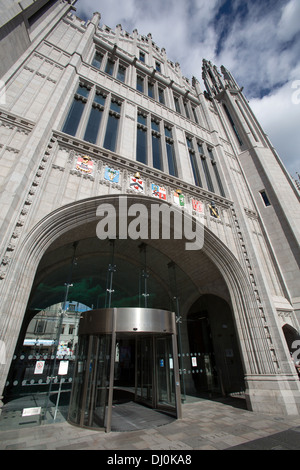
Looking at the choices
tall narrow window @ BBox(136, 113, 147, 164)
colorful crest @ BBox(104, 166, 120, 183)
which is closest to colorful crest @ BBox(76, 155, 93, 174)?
colorful crest @ BBox(104, 166, 120, 183)

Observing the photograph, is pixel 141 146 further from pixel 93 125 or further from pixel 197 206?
pixel 197 206

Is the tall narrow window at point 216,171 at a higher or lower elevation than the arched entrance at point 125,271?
higher

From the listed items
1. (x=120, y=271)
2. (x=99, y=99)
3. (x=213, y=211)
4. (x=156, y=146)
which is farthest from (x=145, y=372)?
(x=99, y=99)

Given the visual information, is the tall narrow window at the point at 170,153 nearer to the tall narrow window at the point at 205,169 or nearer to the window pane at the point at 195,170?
the window pane at the point at 195,170

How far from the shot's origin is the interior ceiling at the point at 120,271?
40.4 feet

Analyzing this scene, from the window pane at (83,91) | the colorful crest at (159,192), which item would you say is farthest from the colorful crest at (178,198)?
the window pane at (83,91)

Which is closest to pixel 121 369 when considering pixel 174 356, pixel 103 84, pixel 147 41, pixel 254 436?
pixel 174 356

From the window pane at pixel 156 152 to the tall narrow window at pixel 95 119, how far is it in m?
3.47

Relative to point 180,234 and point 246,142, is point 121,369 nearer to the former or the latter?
point 180,234

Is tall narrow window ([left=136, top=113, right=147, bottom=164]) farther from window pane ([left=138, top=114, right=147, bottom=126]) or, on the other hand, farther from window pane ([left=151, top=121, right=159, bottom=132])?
window pane ([left=151, top=121, right=159, bottom=132])

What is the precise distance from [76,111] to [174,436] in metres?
13.7

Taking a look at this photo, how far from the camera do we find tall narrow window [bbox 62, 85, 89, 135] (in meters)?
10.4

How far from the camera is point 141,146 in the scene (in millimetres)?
12742
